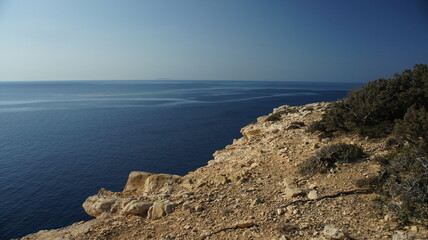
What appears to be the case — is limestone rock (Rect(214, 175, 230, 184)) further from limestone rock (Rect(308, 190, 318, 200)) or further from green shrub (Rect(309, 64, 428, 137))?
green shrub (Rect(309, 64, 428, 137))

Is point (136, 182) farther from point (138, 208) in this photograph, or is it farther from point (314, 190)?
point (314, 190)

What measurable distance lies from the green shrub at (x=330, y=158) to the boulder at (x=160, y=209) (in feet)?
20.1

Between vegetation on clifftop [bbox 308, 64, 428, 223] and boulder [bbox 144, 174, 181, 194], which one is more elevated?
vegetation on clifftop [bbox 308, 64, 428, 223]

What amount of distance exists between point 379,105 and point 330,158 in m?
6.05

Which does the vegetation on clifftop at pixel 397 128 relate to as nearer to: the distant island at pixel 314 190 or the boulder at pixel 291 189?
the distant island at pixel 314 190

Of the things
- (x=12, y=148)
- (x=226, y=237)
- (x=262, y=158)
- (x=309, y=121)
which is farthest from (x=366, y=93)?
(x=12, y=148)

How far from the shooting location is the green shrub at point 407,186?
7305 millimetres

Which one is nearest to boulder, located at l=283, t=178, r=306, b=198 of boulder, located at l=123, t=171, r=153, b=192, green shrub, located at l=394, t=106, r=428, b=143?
green shrub, located at l=394, t=106, r=428, b=143

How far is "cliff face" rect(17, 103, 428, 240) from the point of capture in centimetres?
787

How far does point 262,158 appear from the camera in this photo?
1474cm

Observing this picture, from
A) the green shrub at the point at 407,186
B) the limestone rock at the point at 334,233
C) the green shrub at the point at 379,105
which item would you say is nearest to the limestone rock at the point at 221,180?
the limestone rock at the point at 334,233

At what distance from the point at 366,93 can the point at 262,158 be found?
8512mm

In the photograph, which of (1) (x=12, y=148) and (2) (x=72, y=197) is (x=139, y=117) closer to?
(1) (x=12, y=148)

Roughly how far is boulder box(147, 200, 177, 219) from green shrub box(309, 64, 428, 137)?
1081 cm
